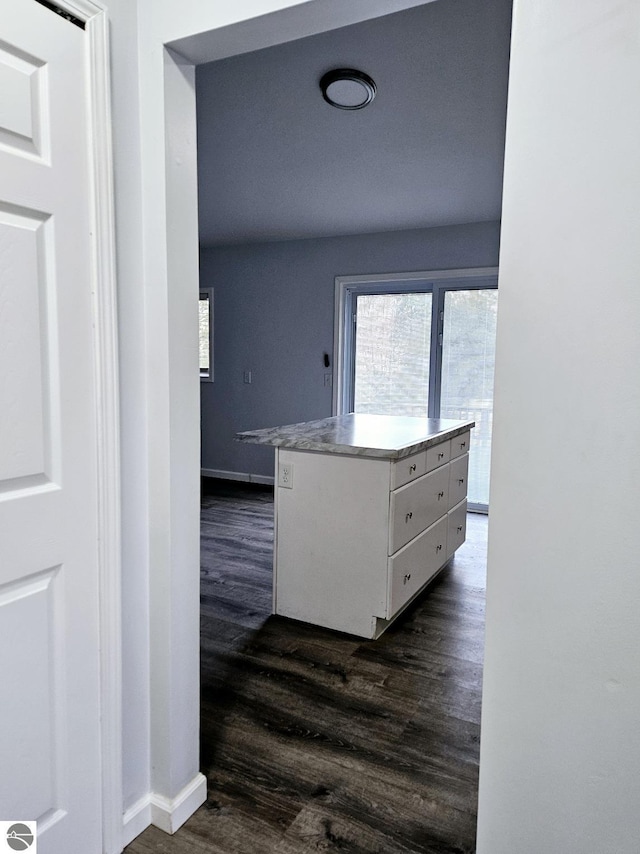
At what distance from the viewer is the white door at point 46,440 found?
3.55 ft

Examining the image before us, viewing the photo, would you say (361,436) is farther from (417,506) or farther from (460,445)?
(460,445)

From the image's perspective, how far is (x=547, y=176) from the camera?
0.61 meters

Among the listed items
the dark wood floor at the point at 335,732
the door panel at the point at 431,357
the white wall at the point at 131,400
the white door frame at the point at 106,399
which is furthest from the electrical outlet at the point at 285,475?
the door panel at the point at 431,357

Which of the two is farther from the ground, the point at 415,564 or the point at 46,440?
the point at 46,440

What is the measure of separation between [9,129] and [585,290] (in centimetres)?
106

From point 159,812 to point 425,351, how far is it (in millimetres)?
4165

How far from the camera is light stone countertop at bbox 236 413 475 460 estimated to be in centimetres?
246

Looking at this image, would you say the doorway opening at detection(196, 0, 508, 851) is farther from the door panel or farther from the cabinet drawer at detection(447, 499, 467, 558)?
the cabinet drawer at detection(447, 499, 467, 558)

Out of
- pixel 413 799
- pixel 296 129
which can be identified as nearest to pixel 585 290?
pixel 413 799

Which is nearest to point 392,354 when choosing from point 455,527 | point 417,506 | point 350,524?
point 455,527

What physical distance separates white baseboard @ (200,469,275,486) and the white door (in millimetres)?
4301

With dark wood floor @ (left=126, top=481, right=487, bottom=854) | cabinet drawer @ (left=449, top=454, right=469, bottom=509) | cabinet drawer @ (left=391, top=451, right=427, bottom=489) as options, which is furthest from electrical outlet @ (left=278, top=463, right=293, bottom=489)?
cabinet drawer @ (left=449, top=454, right=469, bottom=509)

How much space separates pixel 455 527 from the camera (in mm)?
3480

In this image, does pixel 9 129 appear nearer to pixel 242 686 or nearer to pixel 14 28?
pixel 14 28
